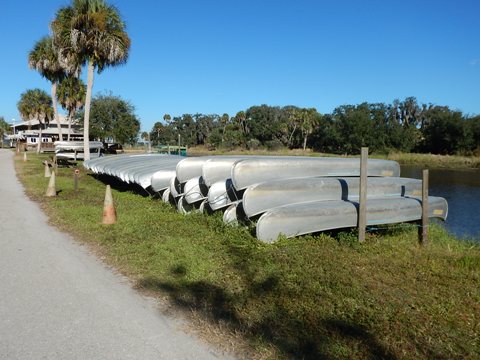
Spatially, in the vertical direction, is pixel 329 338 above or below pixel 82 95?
below

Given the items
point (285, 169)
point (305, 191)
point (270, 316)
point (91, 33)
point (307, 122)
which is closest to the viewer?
point (270, 316)

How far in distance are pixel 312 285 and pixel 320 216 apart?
235 centimetres

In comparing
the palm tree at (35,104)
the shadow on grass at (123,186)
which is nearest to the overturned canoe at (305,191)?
the shadow on grass at (123,186)

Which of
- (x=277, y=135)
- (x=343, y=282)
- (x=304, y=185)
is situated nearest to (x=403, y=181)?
(x=304, y=185)

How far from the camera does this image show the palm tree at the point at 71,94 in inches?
1626

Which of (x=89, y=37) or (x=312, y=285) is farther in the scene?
(x=89, y=37)

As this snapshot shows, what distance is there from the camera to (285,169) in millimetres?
8195

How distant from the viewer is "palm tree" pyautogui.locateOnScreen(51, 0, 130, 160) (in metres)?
20.9

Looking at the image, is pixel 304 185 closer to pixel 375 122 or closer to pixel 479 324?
pixel 479 324

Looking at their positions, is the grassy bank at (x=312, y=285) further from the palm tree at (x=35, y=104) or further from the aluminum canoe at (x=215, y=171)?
the palm tree at (x=35, y=104)

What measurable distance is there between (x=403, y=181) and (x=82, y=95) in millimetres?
39692

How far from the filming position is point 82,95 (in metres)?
43.2

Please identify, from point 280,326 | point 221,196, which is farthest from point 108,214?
point 280,326

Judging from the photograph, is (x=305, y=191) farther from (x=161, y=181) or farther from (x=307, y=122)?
(x=307, y=122)
